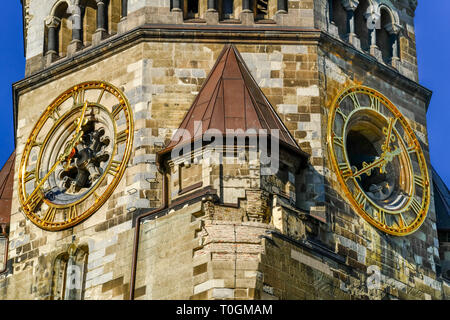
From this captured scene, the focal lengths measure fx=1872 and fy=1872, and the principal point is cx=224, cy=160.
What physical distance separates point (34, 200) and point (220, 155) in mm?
5140

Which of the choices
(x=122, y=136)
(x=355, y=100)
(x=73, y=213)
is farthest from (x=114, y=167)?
(x=355, y=100)

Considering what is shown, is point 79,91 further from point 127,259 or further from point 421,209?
point 421,209

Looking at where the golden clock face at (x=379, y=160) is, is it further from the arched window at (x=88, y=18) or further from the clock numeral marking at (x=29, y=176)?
the clock numeral marking at (x=29, y=176)

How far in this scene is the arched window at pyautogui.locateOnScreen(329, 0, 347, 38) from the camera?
41.8m

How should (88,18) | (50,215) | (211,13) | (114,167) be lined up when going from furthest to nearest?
(88,18) < (211,13) < (50,215) < (114,167)

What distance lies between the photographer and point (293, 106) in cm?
3994

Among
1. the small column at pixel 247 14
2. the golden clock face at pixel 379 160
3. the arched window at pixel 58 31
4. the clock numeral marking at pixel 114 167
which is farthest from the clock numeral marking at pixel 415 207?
the arched window at pixel 58 31

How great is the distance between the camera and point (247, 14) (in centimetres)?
4097

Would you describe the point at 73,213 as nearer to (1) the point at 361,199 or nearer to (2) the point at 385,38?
(1) the point at 361,199

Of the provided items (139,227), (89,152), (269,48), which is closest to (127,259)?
(139,227)

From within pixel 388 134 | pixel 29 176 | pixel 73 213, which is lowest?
pixel 73 213

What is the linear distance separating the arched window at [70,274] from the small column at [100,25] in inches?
194

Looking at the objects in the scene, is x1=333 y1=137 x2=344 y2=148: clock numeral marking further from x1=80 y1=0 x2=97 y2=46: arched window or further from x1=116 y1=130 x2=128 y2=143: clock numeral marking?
x1=80 y1=0 x2=97 y2=46: arched window

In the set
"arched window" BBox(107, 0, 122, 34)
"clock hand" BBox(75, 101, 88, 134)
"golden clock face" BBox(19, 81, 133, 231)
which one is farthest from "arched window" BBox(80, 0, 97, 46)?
"clock hand" BBox(75, 101, 88, 134)
